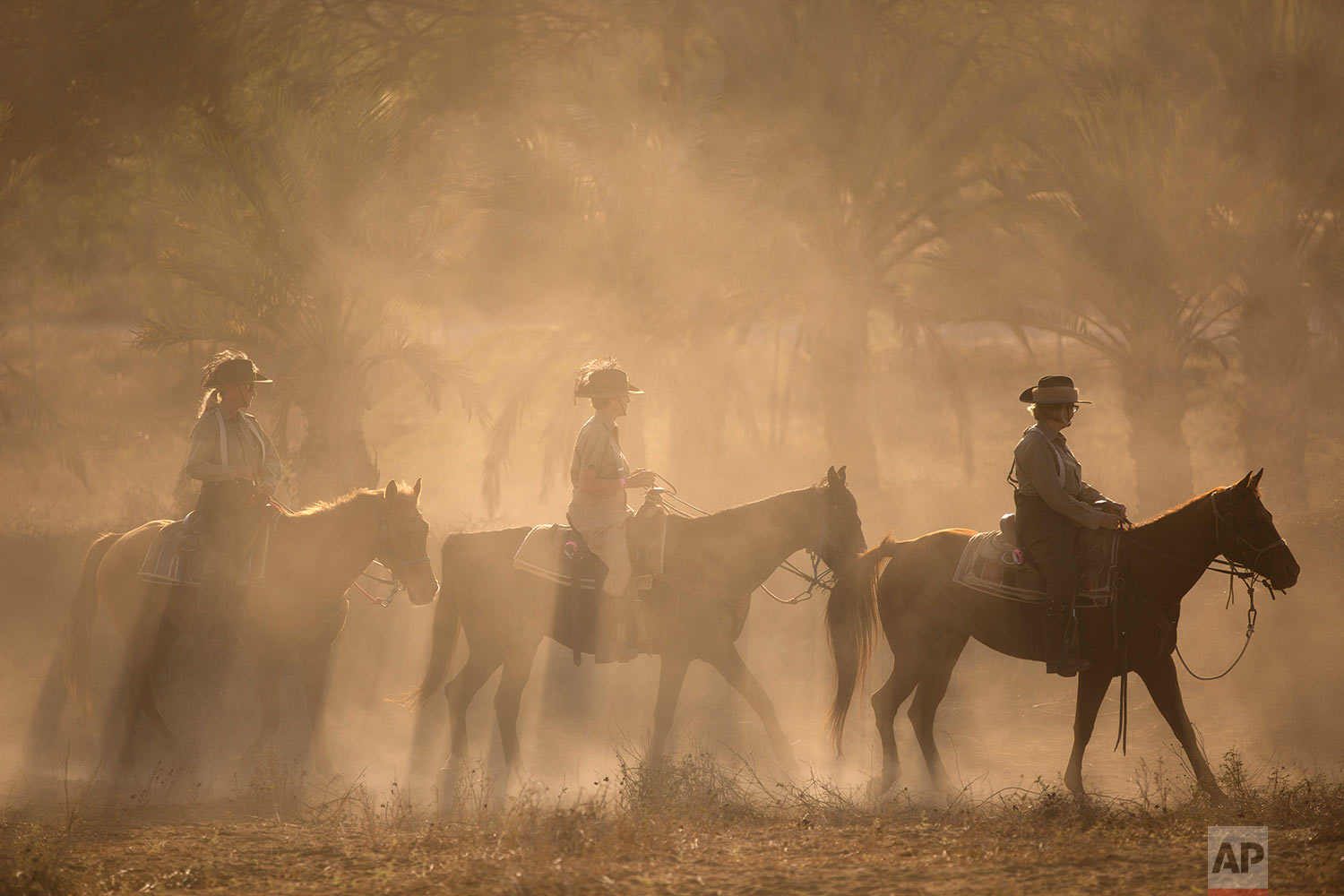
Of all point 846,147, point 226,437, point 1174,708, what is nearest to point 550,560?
point 226,437

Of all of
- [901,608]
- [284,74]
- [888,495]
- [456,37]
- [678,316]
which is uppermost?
[456,37]

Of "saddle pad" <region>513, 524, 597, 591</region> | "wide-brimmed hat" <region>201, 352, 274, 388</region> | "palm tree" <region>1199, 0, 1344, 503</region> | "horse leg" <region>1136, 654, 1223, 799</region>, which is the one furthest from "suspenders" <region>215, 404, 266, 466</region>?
"palm tree" <region>1199, 0, 1344, 503</region>

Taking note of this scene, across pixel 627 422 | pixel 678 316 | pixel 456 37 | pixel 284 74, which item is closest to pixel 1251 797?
pixel 678 316

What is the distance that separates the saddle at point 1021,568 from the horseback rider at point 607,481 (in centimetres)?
262

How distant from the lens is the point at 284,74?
21219 millimetres

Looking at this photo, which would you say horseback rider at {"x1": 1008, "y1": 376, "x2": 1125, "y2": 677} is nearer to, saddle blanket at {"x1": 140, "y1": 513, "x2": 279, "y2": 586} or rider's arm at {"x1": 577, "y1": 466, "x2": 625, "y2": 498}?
rider's arm at {"x1": 577, "y1": 466, "x2": 625, "y2": 498}

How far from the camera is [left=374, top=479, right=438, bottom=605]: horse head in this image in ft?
29.7

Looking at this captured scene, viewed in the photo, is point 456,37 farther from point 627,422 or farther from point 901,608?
point 901,608

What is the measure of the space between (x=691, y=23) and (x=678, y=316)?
808 centimetres

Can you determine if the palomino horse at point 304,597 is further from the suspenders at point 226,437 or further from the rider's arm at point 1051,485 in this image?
the rider's arm at point 1051,485

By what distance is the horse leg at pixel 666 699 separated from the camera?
902cm

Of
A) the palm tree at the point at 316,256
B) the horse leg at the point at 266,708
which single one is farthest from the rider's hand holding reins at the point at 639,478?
the palm tree at the point at 316,256

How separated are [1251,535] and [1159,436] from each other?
11.3 m
